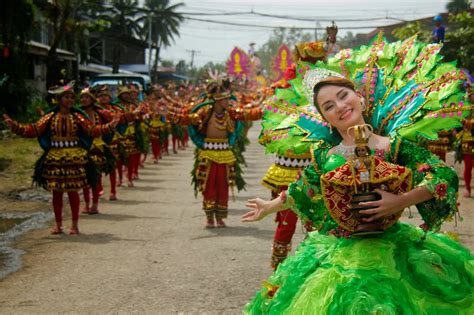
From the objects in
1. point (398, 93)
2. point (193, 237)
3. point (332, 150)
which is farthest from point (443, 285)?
point (193, 237)

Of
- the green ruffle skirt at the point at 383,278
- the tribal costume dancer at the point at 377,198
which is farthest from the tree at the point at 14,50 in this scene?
the green ruffle skirt at the point at 383,278

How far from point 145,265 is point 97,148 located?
4740 mm

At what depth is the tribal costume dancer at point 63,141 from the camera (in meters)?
9.34

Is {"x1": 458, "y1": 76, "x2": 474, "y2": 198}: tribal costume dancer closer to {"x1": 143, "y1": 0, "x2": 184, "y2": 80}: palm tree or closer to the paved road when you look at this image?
the paved road

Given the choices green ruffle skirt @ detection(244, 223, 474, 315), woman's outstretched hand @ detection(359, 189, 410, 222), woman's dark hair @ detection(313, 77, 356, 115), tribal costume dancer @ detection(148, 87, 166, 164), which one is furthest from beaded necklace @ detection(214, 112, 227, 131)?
tribal costume dancer @ detection(148, 87, 166, 164)

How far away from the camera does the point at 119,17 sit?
67.1m

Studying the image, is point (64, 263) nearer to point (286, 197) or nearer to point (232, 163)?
point (232, 163)

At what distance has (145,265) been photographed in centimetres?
775

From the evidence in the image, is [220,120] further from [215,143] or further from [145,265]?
[145,265]

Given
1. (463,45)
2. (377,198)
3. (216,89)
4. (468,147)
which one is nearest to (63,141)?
(216,89)

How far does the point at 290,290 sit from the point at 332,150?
826mm

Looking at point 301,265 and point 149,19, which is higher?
point 149,19

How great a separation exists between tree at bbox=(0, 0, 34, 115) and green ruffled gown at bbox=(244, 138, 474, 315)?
13.0m

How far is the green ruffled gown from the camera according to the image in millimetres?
3352
